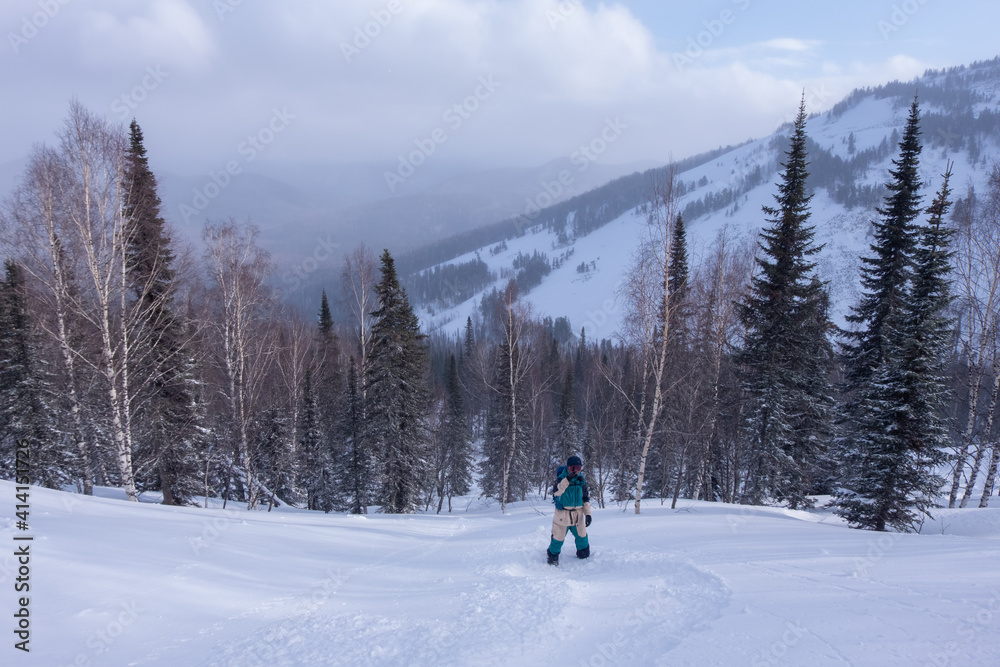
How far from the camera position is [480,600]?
5711 mm

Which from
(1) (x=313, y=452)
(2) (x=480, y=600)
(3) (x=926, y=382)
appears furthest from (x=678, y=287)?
(1) (x=313, y=452)

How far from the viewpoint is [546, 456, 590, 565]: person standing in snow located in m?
7.47

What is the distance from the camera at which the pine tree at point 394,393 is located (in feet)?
73.2

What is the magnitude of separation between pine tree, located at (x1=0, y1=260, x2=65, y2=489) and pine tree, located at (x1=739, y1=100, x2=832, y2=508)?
2905cm

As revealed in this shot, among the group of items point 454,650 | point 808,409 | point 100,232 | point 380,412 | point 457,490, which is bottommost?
point 457,490

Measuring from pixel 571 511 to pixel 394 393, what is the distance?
16.2 metres

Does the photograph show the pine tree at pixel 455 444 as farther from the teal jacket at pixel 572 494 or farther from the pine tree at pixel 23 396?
the teal jacket at pixel 572 494

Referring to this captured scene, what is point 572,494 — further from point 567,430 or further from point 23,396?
point 567,430

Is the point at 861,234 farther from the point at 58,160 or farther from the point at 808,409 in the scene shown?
the point at 58,160

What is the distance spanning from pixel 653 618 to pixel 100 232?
15.2m

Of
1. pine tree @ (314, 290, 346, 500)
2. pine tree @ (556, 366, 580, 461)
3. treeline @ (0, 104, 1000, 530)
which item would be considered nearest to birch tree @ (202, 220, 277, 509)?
treeline @ (0, 104, 1000, 530)

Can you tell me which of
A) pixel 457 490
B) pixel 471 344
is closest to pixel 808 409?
pixel 457 490

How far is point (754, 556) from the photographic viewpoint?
7.16 metres

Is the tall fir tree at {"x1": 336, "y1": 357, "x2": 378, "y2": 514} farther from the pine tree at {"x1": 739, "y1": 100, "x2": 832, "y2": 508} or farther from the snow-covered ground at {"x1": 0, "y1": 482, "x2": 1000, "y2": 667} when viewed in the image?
the pine tree at {"x1": 739, "y1": 100, "x2": 832, "y2": 508}
